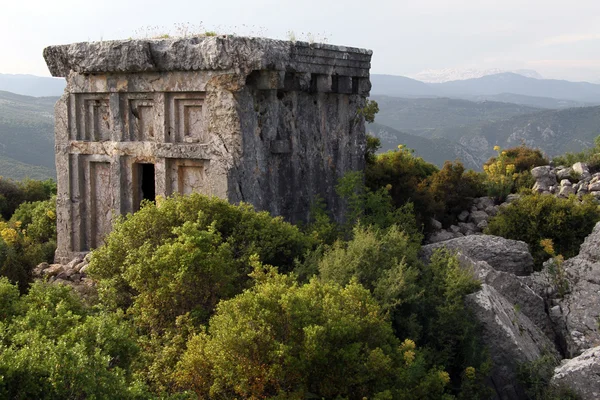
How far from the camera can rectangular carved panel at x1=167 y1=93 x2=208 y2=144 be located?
34.3 ft

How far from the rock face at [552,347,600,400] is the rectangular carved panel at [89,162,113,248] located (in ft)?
24.5

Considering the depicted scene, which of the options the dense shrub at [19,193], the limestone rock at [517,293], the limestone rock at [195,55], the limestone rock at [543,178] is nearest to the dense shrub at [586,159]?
the limestone rock at [543,178]

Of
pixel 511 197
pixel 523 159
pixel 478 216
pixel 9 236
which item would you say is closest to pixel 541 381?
pixel 478 216

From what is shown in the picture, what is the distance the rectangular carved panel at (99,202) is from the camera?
38.4 feet

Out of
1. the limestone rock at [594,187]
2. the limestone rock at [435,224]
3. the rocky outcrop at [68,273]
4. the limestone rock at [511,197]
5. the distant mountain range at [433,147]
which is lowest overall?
the distant mountain range at [433,147]

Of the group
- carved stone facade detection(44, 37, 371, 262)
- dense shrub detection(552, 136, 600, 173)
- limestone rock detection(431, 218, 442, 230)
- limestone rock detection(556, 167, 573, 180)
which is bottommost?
limestone rock detection(431, 218, 442, 230)

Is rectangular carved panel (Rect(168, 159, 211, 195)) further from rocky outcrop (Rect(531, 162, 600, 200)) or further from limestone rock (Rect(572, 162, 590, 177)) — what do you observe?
limestone rock (Rect(572, 162, 590, 177))

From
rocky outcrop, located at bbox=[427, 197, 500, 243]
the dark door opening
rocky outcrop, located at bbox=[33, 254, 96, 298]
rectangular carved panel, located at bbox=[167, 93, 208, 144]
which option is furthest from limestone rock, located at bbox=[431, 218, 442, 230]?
rocky outcrop, located at bbox=[33, 254, 96, 298]

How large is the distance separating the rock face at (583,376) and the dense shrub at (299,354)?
1.37 meters

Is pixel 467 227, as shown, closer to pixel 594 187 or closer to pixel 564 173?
pixel 594 187

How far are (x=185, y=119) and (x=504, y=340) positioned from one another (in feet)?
18.5

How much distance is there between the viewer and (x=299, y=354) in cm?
579

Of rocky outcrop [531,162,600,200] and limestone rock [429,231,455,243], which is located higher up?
rocky outcrop [531,162,600,200]

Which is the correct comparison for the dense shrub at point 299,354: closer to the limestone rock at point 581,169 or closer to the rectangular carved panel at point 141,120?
the rectangular carved panel at point 141,120
